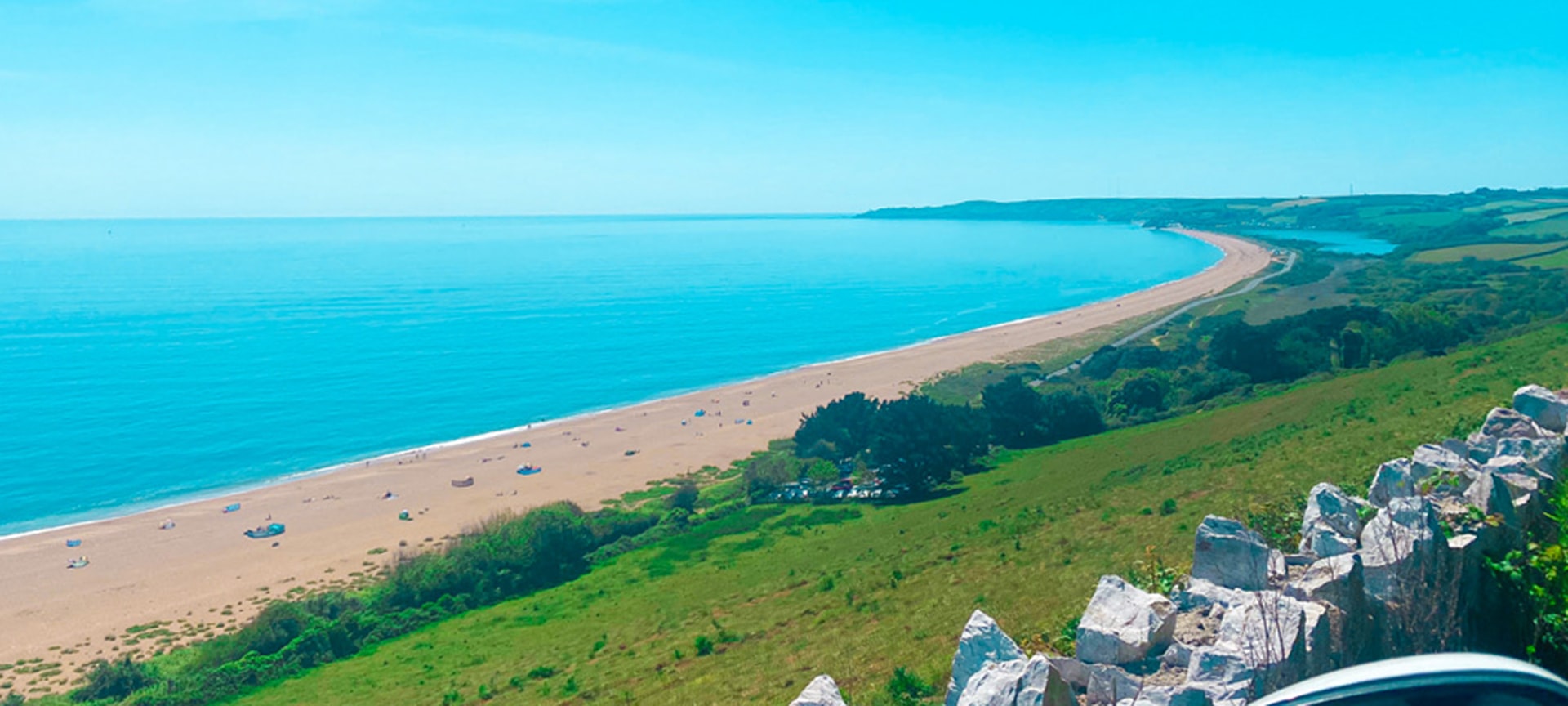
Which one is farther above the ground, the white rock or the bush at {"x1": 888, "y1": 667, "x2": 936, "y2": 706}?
the white rock

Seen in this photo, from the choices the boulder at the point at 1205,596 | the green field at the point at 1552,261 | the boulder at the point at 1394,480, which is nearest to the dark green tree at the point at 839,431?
the boulder at the point at 1394,480

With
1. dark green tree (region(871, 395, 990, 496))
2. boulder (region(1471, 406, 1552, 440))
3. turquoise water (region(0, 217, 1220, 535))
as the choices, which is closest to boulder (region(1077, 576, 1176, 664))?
boulder (region(1471, 406, 1552, 440))

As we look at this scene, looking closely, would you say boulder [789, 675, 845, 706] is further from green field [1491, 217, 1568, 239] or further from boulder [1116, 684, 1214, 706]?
green field [1491, 217, 1568, 239]

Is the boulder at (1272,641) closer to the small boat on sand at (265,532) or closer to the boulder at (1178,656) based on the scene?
the boulder at (1178,656)

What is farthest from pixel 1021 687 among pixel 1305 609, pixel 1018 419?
pixel 1018 419

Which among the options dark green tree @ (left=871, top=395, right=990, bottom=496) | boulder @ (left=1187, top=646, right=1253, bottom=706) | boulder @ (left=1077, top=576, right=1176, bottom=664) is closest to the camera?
boulder @ (left=1187, top=646, right=1253, bottom=706)

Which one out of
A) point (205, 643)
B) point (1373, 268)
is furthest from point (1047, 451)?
point (1373, 268)
